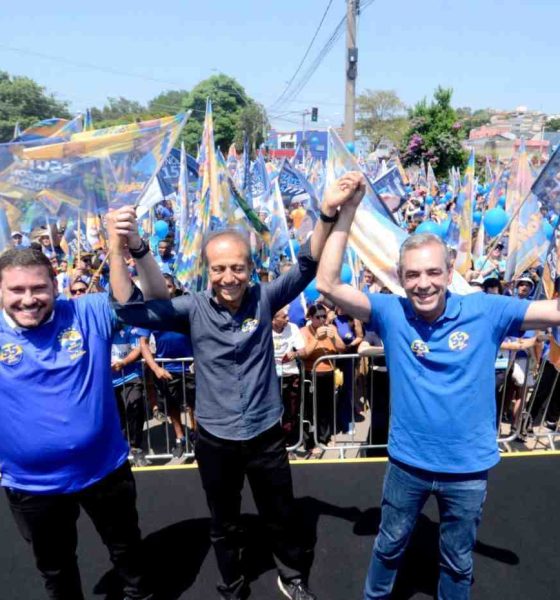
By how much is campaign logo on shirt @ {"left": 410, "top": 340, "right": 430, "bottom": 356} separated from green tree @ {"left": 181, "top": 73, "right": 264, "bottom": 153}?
181 ft

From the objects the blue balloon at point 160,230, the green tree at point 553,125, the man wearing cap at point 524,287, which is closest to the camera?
the man wearing cap at point 524,287

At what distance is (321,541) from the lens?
3.16m

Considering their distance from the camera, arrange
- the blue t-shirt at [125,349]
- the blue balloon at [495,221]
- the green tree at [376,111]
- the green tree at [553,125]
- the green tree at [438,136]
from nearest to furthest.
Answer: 1. the blue t-shirt at [125,349]
2. the blue balloon at [495,221]
3. the green tree at [438,136]
4. the green tree at [376,111]
5. the green tree at [553,125]

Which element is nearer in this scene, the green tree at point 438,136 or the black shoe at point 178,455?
the black shoe at point 178,455

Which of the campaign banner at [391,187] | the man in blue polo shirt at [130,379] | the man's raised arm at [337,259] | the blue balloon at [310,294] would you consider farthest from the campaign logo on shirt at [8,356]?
the campaign banner at [391,187]

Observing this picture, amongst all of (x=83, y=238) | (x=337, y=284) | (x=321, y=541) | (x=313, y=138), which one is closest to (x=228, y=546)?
(x=321, y=541)

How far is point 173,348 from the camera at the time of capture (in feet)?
16.3

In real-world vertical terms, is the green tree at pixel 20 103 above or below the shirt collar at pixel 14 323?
above

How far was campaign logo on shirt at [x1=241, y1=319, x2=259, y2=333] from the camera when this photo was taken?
7.91 ft

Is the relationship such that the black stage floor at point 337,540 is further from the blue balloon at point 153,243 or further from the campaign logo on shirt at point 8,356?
the blue balloon at point 153,243

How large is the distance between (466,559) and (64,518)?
1814 millimetres

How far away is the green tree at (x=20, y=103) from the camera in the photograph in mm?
54875

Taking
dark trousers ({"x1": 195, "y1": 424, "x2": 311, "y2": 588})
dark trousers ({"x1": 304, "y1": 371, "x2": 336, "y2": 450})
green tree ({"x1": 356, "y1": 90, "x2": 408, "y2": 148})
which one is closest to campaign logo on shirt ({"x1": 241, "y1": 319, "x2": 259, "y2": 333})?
dark trousers ({"x1": 195, "y1": 424, "x2": 311, "y2": 588})

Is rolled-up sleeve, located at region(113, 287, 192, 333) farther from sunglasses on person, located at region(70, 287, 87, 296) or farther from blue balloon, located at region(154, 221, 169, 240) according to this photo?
blue balloon, located at region(154, 221, 169, 240)
